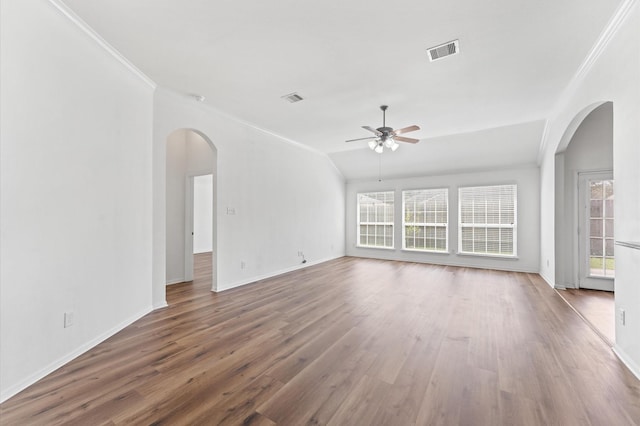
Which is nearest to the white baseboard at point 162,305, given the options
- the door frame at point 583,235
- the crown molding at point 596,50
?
the crown molding at point 596,50

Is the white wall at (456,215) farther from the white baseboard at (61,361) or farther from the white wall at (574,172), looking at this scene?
the white baseboard at (61,361)

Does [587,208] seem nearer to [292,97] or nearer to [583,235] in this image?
[583,235]

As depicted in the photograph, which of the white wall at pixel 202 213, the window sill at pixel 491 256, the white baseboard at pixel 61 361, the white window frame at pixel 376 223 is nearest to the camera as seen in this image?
the white baseboard at pixel 61 361

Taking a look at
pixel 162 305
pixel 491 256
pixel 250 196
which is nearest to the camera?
pixel 162 305

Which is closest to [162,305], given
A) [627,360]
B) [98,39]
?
[98,39]

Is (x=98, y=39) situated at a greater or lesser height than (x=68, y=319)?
greater

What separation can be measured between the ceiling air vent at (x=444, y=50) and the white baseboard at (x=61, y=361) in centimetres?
443

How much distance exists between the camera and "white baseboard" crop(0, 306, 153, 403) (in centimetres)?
191

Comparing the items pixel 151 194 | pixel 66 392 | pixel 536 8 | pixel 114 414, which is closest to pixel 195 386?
pixel 114 414

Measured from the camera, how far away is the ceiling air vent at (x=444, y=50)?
2.73 m

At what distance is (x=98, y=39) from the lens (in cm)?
267

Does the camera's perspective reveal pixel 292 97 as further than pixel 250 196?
No

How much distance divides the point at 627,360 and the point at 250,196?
5.13 m

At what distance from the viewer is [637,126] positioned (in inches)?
83.8
